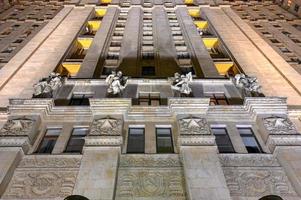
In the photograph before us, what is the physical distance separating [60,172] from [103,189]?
3.37 metres

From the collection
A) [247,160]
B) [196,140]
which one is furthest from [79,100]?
[247,160]

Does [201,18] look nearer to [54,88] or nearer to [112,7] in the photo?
[112,7]

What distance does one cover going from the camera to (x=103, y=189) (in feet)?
56.2

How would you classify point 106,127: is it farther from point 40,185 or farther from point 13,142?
point 13,142

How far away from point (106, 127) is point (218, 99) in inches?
397

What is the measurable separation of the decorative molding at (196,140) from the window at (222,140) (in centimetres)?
144

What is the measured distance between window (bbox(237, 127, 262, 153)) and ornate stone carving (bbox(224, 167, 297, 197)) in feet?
6.89

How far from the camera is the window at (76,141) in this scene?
69.6 ft

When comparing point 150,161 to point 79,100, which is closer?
point 150,161

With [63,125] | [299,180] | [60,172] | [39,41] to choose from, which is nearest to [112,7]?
[39,41]

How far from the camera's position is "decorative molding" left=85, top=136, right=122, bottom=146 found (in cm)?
2014

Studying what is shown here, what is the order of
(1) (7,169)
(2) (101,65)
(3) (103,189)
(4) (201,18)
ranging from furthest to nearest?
(4) (201,18) → (2) (101,65) → (1) (7,169) → (3) (103,189)

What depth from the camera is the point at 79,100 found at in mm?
26656

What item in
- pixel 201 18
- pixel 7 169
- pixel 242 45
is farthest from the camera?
pixel 201 18
